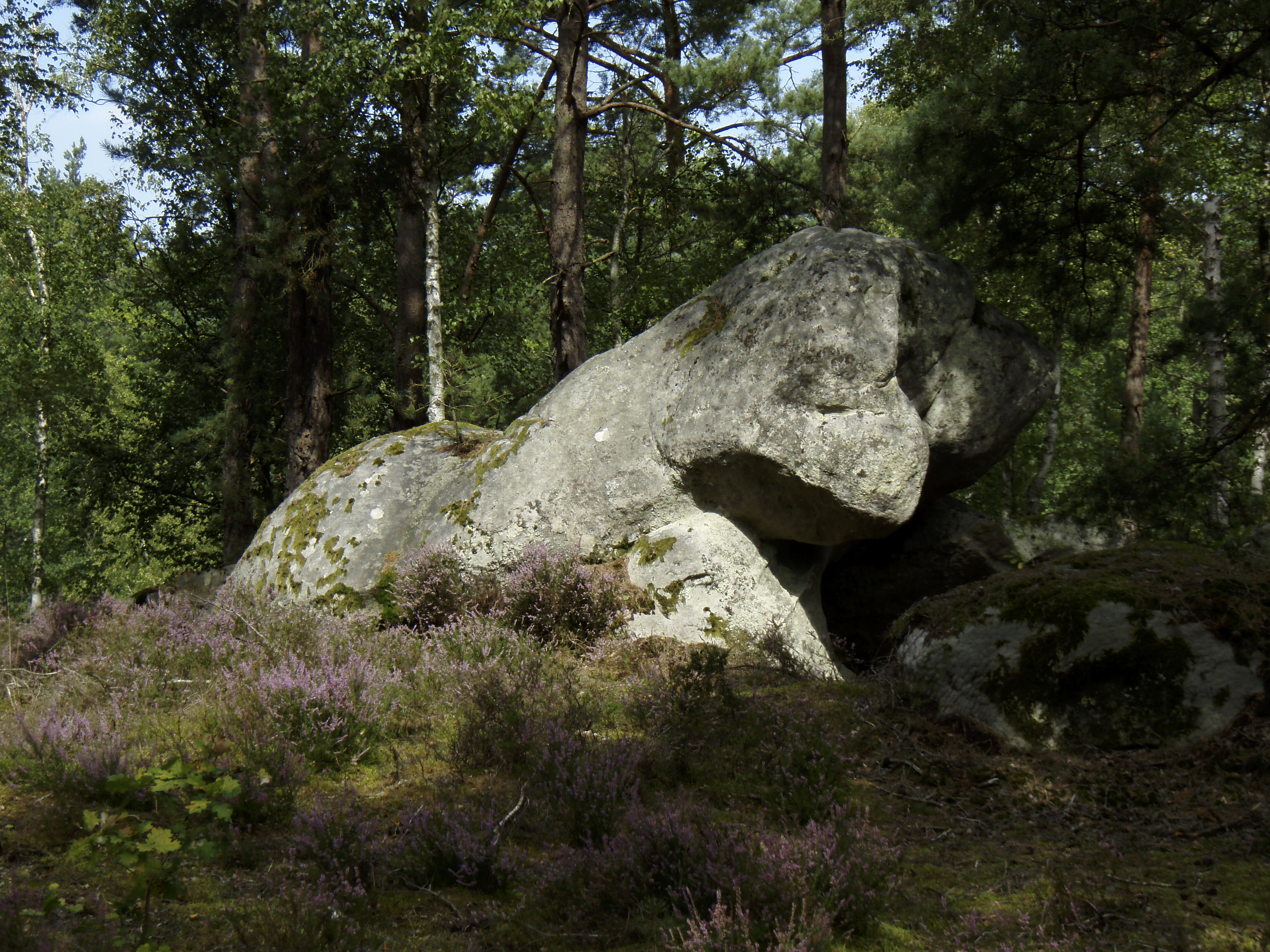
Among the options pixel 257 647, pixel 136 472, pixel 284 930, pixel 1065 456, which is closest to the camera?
pixel 284 930

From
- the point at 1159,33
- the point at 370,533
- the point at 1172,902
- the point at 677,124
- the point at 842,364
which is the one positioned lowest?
the point at 1172,902

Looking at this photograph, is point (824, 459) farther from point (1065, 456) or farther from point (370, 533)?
point (1065, 456)

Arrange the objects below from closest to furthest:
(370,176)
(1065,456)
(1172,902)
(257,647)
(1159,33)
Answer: (1172,902), (257,647), (1159,33), (370,176), (1065,456)

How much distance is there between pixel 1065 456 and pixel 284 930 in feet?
82.4

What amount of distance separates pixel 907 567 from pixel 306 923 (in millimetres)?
7702

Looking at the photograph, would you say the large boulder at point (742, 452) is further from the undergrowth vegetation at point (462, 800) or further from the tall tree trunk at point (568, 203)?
the tall tree trunk at point (568, 203)

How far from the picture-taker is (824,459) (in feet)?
24.4

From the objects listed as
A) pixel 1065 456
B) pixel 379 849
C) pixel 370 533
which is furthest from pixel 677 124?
pixel 1065 456

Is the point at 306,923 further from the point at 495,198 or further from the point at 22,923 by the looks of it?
the point at 495,198

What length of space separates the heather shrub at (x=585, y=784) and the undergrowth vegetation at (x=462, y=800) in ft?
0.05

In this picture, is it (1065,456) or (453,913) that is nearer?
(453,913)

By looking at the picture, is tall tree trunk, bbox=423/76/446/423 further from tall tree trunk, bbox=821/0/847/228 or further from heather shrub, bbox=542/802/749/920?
heather shrub, bbox=542/802/749/920

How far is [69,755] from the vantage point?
4.30 metres

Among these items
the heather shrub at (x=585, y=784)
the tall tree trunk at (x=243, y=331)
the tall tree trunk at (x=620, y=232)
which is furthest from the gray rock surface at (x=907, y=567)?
the tall tree trunk at (x=620, y=232)
